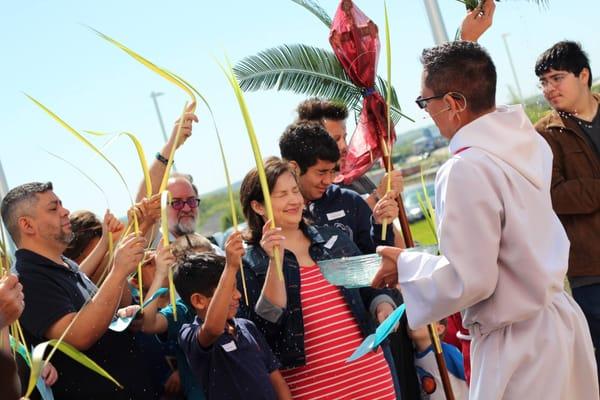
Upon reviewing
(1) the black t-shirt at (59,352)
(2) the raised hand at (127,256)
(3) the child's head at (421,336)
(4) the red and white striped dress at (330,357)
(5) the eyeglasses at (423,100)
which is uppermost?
(5) the eyeglasses at (423,100)

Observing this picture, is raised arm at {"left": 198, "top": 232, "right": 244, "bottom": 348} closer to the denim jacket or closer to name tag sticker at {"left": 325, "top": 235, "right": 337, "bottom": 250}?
the denim jacket

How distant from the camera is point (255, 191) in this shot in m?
4.93

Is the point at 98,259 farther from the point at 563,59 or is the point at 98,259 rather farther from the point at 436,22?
the point at 436,22

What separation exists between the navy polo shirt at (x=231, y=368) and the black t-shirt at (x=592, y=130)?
2713 mm

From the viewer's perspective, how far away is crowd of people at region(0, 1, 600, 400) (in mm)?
3529

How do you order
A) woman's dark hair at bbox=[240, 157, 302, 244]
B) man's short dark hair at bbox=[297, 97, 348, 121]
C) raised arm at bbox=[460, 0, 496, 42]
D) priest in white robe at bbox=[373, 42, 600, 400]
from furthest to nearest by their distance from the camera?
man's short dark hair at bbox=[297, 97, 348, 121] → raised arm at bbox=[460, 0, 496, 42] → woman's dark hair at bbox=[240, 157, 302, 244] → priest in white robe at bbox=[373, 42, 600, 400]

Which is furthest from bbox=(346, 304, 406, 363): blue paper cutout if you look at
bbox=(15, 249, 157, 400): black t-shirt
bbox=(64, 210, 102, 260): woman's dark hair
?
bbox=(64, 210, 102, 260): woman's dark hair

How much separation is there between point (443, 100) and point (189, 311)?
6.40ft

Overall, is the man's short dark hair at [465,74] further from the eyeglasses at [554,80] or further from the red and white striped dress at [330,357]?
the eyeglasses at [554,80]

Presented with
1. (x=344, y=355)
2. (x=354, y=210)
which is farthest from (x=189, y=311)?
(x=354, y=210)

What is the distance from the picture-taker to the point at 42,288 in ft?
14.4

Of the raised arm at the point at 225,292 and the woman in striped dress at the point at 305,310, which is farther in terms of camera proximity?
the woman in striped dress at the point at 305,310

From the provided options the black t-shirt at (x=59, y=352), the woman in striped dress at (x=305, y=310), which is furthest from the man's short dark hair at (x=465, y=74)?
the black t-shirt at (x=59, y=352)

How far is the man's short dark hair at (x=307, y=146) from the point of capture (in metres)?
5.47
